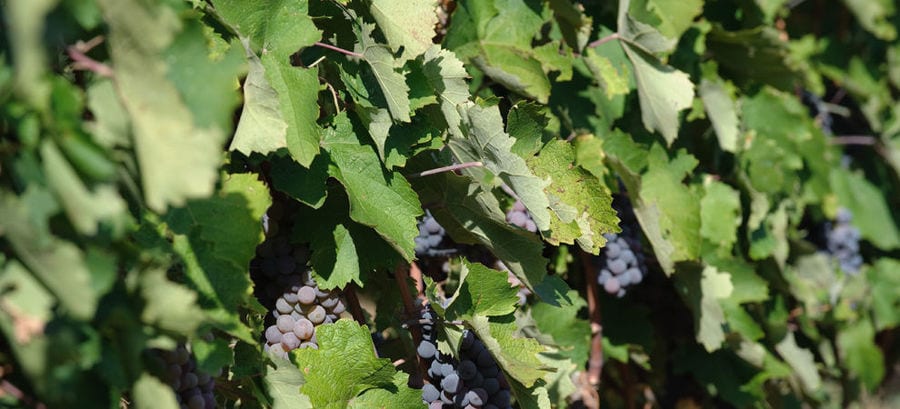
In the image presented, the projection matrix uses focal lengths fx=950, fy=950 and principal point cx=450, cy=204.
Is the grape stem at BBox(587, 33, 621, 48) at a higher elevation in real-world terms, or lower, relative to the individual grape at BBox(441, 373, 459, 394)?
higher

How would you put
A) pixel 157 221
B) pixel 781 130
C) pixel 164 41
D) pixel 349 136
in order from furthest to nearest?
pixel 781 130, pixel 349 136, pixel 157 221, pixel 164 41

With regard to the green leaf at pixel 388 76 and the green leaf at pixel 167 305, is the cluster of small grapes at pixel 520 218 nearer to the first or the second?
the green leaf at pixel 388 76

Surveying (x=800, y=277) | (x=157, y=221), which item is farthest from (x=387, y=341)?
(x=800, y=277)

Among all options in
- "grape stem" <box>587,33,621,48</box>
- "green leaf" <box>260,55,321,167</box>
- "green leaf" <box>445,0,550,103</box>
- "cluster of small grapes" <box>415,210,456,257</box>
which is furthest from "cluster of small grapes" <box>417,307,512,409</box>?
"grape stem" <box>587,33,621,48</box>

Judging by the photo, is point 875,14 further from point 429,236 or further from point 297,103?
point 297,103

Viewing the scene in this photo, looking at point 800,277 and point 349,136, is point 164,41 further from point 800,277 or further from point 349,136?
point 800,277

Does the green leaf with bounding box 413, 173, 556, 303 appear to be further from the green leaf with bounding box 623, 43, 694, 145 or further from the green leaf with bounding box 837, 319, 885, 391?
the green leaf with bounding box 837, 319, 885, 391

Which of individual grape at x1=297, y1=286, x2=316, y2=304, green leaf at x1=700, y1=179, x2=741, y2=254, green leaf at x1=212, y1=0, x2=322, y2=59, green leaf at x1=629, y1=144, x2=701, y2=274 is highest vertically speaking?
green leaf at x1=212, y1=0, x2=322, y2=59
